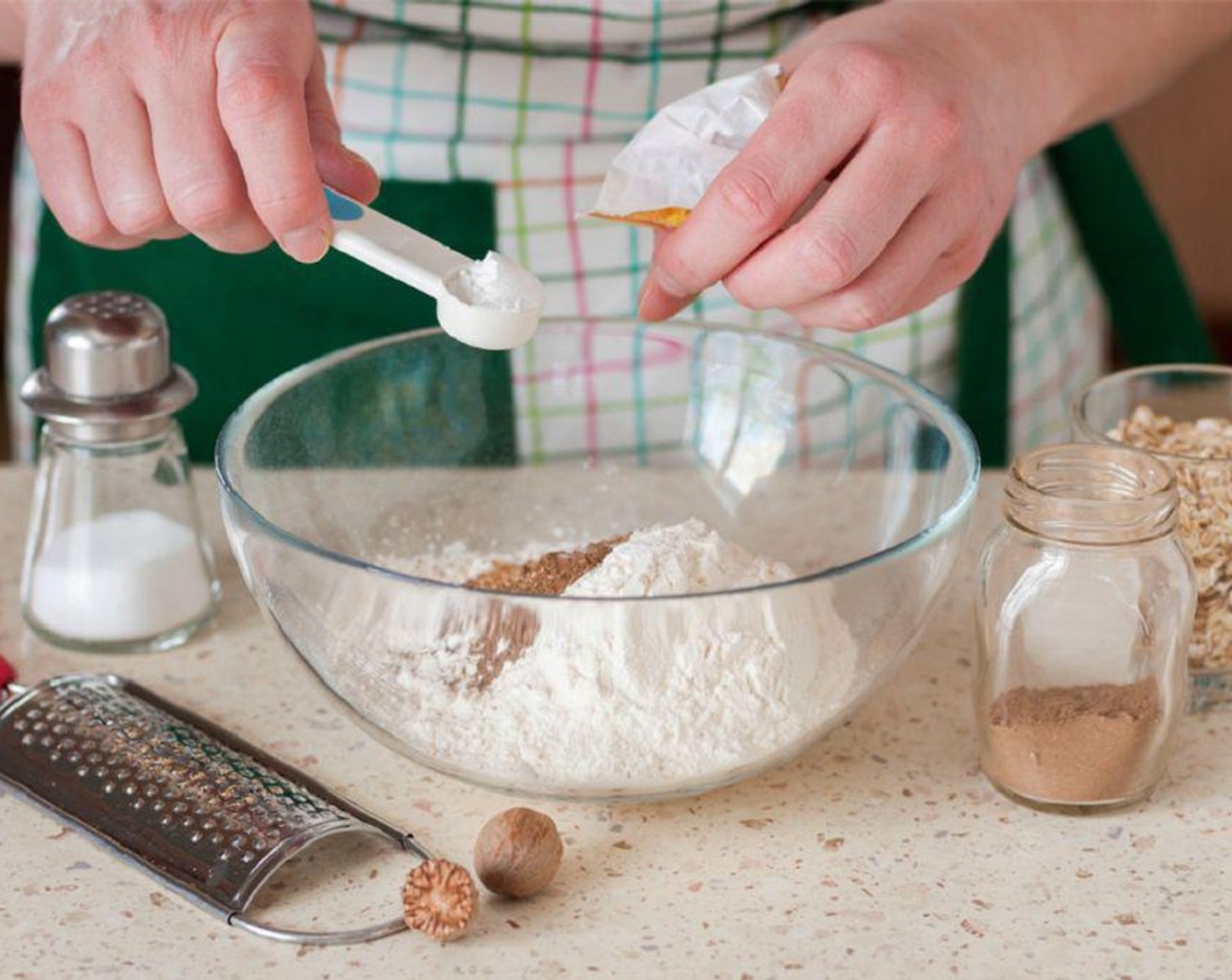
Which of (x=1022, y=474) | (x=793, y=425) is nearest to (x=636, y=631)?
(x=1022, y=474)

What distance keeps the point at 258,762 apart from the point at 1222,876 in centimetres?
48

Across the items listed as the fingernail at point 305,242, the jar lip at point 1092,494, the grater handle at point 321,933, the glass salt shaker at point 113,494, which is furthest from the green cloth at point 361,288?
the grater handle at point 321,933

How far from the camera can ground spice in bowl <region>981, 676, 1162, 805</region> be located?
2.83 ft

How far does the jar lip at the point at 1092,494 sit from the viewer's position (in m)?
0.84

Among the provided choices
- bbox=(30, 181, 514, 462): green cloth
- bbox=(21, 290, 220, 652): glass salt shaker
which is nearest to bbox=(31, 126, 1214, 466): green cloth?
bbox=(30, 181, 514, 462): green cloth

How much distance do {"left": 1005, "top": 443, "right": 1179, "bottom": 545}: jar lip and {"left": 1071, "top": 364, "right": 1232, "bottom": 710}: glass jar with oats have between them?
6 centimetres

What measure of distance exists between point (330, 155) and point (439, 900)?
1.39 feet

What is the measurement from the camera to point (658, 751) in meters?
0.83

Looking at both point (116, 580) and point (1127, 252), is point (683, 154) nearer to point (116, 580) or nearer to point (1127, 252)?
point (116, 580)

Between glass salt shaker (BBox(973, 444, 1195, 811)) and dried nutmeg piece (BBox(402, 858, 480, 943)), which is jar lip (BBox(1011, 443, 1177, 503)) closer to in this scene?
glass salt shaker (BBox(973, 444, 1195, 811))

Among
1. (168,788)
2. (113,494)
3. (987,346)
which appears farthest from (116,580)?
(987,346)

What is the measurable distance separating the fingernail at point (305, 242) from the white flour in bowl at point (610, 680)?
19cm

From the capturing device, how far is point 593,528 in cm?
117

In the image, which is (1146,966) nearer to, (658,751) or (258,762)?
(658,751)
